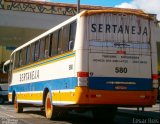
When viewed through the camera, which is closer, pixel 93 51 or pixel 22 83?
pixel 93 51

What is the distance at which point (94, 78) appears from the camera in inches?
520

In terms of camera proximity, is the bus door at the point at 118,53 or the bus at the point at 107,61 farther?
the bus door at the point at 118,53

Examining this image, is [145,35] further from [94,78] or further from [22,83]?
[22,83]

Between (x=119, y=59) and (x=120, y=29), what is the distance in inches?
38.0

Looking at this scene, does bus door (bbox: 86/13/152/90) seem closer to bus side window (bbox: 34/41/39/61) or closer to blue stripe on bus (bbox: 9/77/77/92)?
blue stripe on bus (bbox: 9/77/77/92)

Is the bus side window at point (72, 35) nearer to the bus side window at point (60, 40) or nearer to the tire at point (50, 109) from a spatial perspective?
the bus side window at point (60, 40)

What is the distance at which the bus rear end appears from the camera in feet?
43.7

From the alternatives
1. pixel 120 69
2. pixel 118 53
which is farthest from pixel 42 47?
pixel 120 69

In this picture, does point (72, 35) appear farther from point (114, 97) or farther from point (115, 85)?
point (114, 97)

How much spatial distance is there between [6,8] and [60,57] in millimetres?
22421

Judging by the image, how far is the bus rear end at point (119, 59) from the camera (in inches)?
524

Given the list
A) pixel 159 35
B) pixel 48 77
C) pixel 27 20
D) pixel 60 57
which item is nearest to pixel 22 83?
pixel 48 77

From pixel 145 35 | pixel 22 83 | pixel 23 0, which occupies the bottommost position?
pixel 22 83

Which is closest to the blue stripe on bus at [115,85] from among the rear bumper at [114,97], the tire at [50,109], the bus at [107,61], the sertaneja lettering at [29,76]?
the bus at [107,61]
